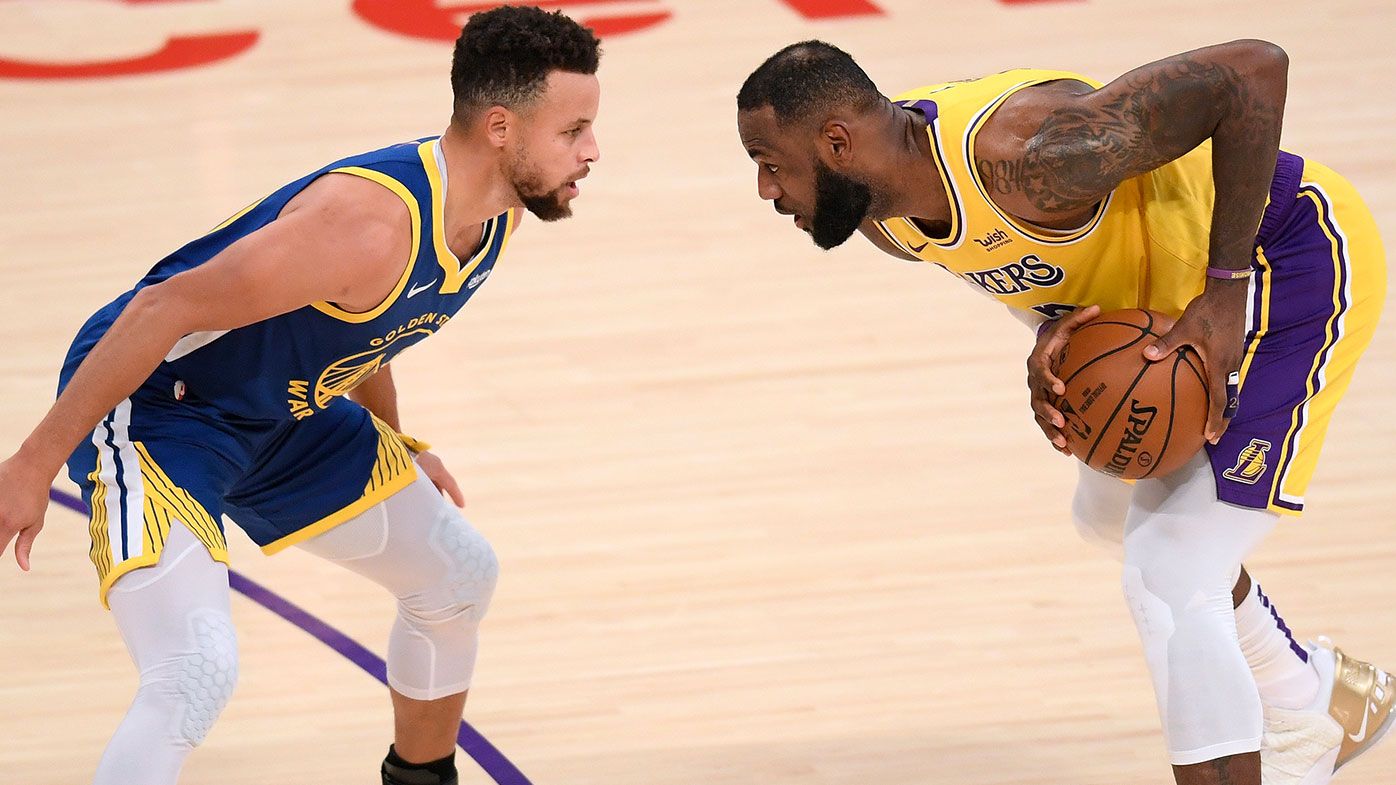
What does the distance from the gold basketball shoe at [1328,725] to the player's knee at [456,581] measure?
1.70m

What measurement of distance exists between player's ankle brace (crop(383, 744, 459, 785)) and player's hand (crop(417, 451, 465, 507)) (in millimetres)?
576

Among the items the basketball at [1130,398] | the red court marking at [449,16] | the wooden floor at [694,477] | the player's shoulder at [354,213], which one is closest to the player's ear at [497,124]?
the player's shoulder at [354,213]

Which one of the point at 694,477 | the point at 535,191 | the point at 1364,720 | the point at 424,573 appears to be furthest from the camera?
the point at 694,477

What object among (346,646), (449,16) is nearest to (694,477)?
(346,646)

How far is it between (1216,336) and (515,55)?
1.38 metres

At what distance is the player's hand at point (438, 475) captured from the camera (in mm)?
3797

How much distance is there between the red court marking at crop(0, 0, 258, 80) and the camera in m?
8.78

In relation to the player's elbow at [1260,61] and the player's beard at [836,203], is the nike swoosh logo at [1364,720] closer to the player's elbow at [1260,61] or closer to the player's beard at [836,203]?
the player's elbow at [1260,61]

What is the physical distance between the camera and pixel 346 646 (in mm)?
4406

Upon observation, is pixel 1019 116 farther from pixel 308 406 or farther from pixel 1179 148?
pixel 308 406

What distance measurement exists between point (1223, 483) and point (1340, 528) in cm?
186

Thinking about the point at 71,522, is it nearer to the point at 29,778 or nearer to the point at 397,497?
the point at 29,778

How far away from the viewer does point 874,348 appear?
19.6 ft

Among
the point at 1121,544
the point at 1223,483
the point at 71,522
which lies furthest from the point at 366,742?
the point at 1223,483
